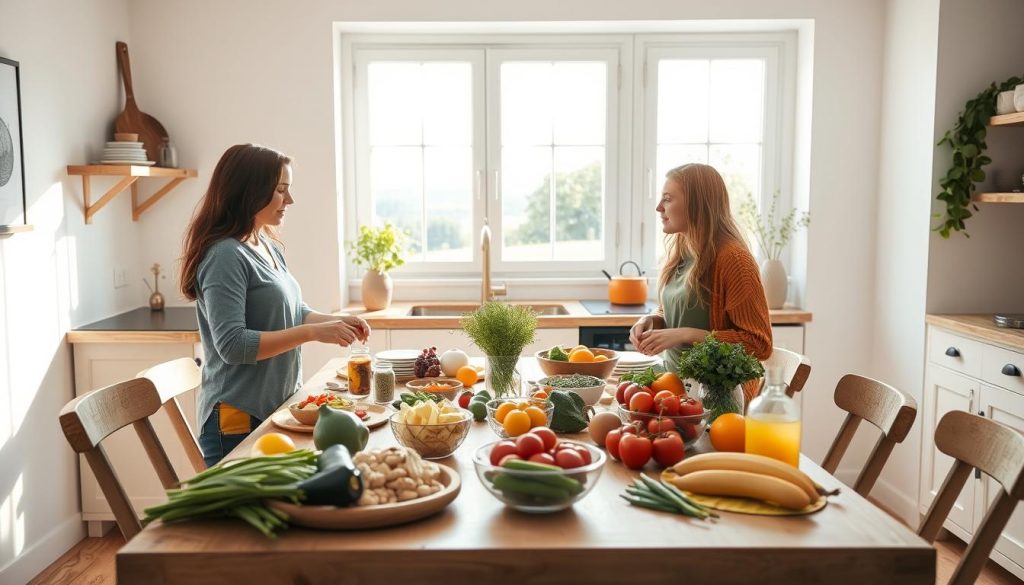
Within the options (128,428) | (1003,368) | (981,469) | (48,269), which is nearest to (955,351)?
(1003,368)

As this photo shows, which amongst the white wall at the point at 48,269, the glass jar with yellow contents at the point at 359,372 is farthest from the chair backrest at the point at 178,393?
the white wall at the point at 48,269

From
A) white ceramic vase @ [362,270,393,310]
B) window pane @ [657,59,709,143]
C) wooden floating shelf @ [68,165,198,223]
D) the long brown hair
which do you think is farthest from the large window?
the long brown hair

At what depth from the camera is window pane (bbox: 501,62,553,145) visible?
14.0ft

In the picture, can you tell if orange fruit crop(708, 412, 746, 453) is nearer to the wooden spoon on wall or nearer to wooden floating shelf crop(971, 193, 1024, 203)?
wooden floating shelf crop(971, 193, 1024, 203)

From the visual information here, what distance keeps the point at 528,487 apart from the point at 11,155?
2503 mm

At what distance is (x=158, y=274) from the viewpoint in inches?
160

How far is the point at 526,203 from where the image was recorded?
4375mm

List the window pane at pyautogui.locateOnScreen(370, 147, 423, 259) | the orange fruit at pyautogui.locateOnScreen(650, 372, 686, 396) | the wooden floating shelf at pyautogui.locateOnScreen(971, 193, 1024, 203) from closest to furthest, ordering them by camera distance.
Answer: the orange fruit at pyautogui.locateOnScreen(650, 372, 686, 396)
the wooden floating shelf at pyautogui.locateOnScreen(971, 193, 1024, 203)
the window pane at pyautogui.locateOnScreen(370, 147, 423, 259)

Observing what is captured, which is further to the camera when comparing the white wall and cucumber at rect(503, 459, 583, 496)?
the white wall

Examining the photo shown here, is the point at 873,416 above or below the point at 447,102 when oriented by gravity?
below

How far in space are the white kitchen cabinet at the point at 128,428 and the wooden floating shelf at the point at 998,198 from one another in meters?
3.14

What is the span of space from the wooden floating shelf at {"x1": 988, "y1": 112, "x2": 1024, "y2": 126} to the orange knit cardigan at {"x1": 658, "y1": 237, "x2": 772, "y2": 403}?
4.61 feet

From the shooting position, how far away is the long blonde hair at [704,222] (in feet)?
8.48

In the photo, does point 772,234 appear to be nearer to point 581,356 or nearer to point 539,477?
point 581,356
